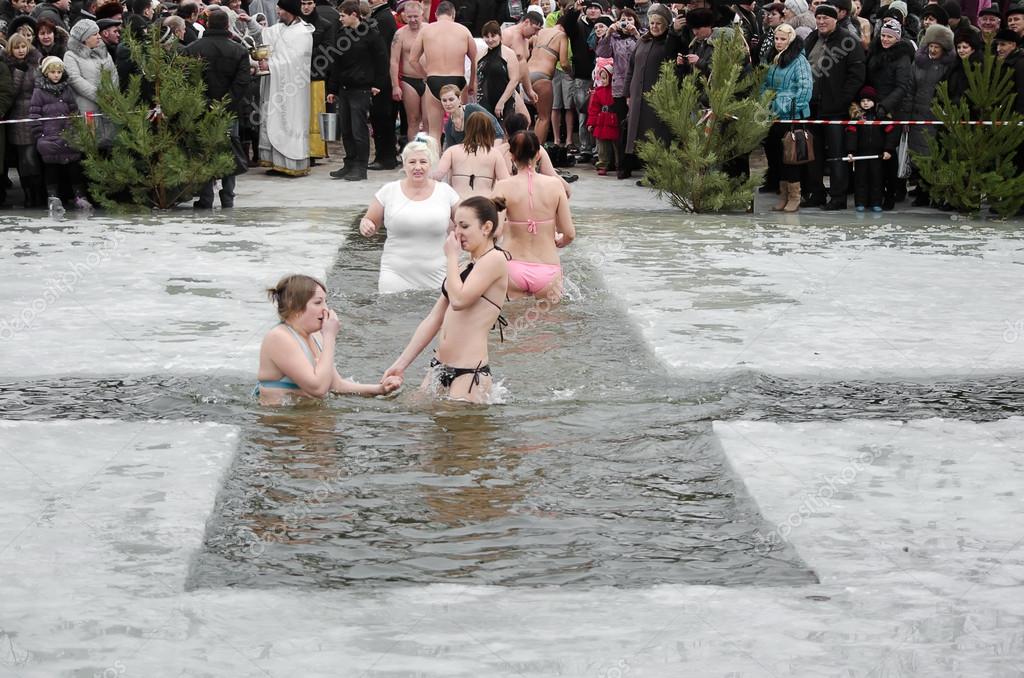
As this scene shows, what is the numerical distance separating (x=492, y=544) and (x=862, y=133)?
434 inches

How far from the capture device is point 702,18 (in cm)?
1642

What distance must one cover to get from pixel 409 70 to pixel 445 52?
880 mm

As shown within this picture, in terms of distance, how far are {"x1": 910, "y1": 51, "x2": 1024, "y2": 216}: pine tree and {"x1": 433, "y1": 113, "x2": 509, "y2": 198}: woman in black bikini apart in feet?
18.2

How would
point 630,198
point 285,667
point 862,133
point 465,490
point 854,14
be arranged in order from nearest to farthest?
point 285,667 → point 465,490 → point 862,133 → point 630,198 → point 854,14

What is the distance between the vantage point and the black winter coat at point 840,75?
15.5m

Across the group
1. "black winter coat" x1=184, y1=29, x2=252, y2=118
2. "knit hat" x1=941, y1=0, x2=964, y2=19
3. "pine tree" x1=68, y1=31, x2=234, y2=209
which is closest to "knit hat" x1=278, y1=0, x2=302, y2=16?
"black winter coat" x1=184, y1=29, x2=252, y2=118

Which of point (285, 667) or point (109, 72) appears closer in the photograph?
point (285, 667)

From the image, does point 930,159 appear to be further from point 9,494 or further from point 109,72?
point 9,494

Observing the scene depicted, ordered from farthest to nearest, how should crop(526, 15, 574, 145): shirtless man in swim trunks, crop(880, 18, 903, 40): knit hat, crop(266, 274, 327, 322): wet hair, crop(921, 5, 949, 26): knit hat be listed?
crop(526, 15, 574, 145): shirtless man in swim trunks < crop(921, 5, 949, 26): knit hat < crop(880, 18, 903, 40): knit hat < crop(266, 274, 327, 322): wet hair

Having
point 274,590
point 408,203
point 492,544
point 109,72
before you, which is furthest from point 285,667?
point 109,72

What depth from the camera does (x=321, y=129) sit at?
60.5 ft

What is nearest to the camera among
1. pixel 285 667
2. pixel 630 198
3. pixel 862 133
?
pixel 285 667

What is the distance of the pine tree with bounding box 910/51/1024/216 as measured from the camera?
14.6 meters

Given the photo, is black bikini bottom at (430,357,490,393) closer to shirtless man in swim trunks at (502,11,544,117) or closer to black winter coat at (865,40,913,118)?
black winter coat at (865,40,913,118)
